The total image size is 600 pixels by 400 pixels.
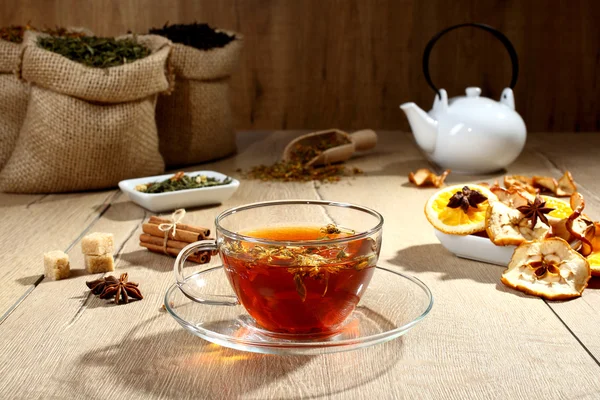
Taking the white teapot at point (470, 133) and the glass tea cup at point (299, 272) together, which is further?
the white teapot at point (470, 133)

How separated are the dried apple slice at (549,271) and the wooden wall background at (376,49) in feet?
5.16

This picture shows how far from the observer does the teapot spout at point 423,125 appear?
179cm

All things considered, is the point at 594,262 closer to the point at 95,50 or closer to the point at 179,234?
the point at 179,234

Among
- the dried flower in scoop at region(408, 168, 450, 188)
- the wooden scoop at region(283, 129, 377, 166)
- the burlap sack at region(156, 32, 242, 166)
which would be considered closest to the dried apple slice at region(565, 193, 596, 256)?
the dried flower in scoop at region(408, 168, 450, 188)

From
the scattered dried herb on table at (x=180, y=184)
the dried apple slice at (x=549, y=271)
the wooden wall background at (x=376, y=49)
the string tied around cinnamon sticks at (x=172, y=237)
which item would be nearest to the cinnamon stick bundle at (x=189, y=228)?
the string tied around cinnamon sticks at (x=172, y=237)

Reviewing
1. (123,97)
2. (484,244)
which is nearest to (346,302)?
(484,244)

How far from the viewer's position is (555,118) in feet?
8.36

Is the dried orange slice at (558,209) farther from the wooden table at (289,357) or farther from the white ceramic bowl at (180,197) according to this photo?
the white ceramic bowl at (180,197)

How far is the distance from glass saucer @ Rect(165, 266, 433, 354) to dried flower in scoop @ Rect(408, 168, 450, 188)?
0.80 m

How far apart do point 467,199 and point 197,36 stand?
1.07 meters

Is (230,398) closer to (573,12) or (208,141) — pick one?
(208,141)

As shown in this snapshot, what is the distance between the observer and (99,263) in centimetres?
112

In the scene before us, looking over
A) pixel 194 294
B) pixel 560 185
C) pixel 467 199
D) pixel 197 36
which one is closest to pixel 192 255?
pixel 194 294

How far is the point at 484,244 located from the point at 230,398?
1.74 feet
